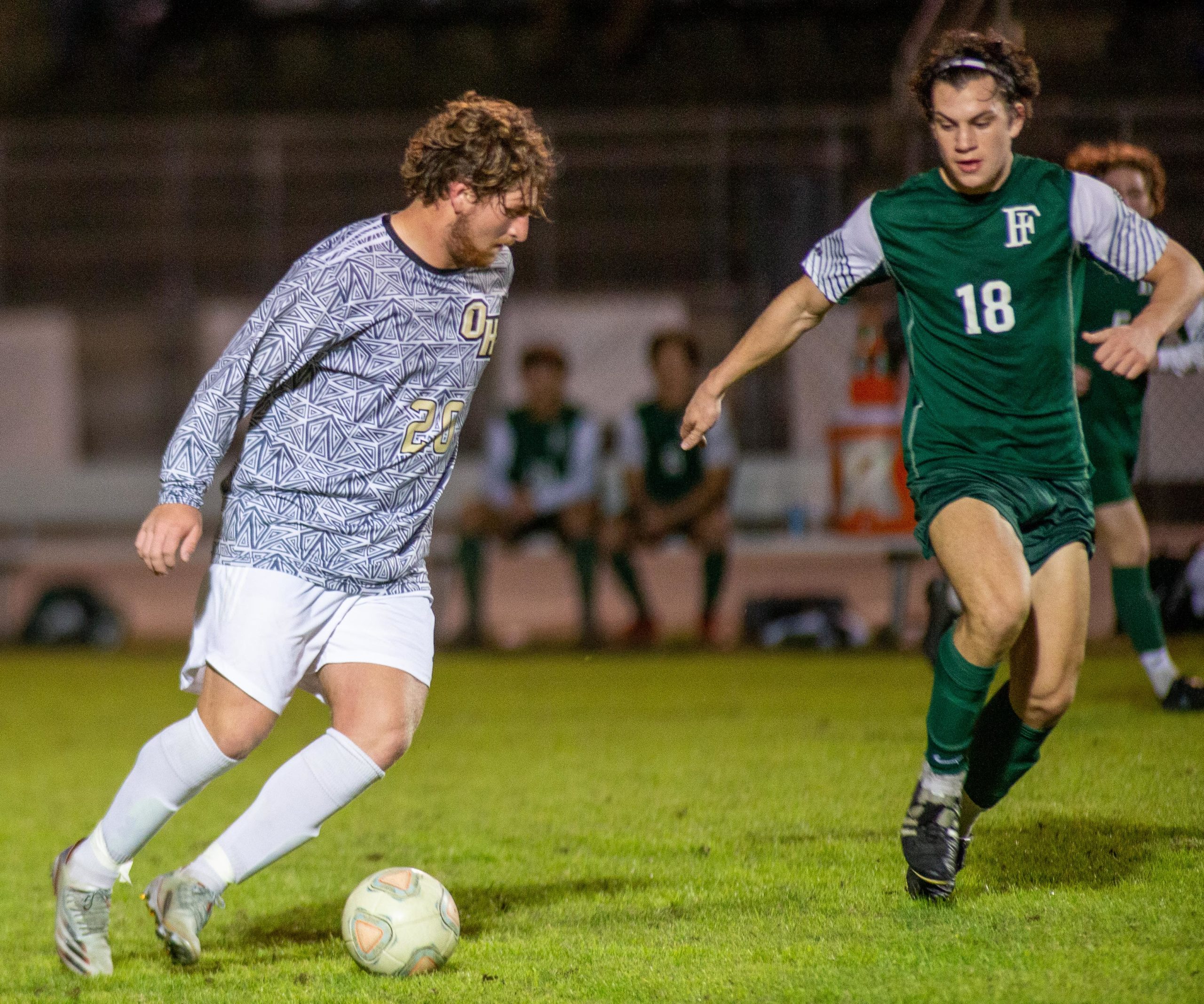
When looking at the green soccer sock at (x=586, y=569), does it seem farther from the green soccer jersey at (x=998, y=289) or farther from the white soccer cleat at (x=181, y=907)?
the white soccer cleat at (x=181, y=907)

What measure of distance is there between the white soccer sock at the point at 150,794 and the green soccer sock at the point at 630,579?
23.2 feet

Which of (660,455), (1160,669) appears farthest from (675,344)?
(1160,669)

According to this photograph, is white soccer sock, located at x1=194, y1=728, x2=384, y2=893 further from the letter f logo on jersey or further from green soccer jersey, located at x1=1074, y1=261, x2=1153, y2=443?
green soccer jersey, located at x1=1074, y1=261, x2=1153, y2=443

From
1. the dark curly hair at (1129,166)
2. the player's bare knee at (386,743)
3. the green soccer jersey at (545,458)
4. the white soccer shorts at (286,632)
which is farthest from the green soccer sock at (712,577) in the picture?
the player's bare knee at (386,743)

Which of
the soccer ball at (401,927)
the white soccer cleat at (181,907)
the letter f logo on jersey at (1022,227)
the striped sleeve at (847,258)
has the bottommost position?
the soccer ball at (401,927)

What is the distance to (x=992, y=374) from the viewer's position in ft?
11.2

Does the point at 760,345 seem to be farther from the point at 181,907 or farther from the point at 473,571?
the point at 473,571

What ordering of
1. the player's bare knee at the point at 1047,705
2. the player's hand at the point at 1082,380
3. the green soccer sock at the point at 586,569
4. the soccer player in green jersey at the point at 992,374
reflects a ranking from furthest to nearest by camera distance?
the green soccer sock at the point at 586,569
the player's hand at the point at 1082,380
the player's bare knee at the point at 1047,705
the soccer player in green jersey at the point at 992,374

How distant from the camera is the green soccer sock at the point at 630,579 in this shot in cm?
1034

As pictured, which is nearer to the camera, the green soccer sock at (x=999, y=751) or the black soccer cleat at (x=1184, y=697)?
the green soccer sock at (x=999, y=751)

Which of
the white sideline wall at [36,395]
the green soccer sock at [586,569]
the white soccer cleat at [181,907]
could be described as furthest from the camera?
the white sideline wall at [36,395]

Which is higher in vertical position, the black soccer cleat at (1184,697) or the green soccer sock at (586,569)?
the black soccer cleat at (1184,697)

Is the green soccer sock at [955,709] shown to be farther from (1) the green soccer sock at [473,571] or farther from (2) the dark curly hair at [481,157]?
(1) the green soccer sock at [473,571]

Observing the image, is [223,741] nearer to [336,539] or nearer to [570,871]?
[336,539]
